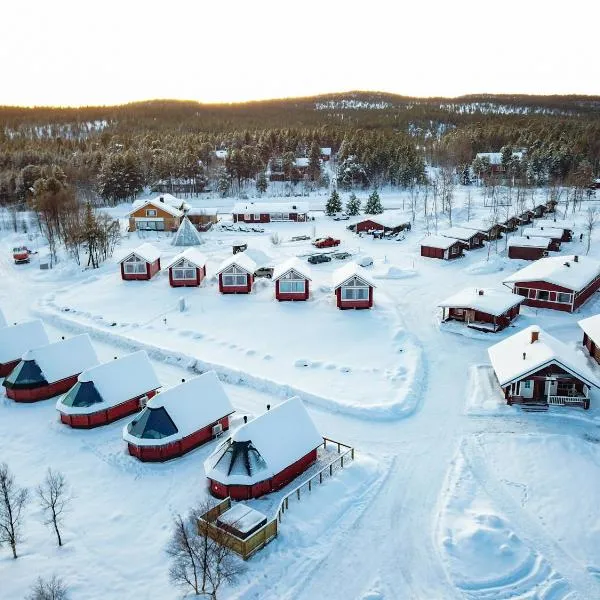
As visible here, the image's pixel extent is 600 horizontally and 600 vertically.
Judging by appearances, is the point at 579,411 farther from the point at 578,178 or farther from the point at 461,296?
the point at 578,178

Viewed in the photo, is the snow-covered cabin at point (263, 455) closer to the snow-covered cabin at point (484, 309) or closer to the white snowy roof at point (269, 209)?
the snow-covered cabin at point (484, 309)

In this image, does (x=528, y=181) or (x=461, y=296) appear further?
(x=528, y=181)

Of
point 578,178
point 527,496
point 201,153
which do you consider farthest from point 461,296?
point 201,153

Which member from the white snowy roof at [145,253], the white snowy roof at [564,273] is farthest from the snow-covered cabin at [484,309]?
the white snowy roof at [145,253]

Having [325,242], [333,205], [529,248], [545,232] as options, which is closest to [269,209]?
[333,205]

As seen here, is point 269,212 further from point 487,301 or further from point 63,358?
point 63,358
